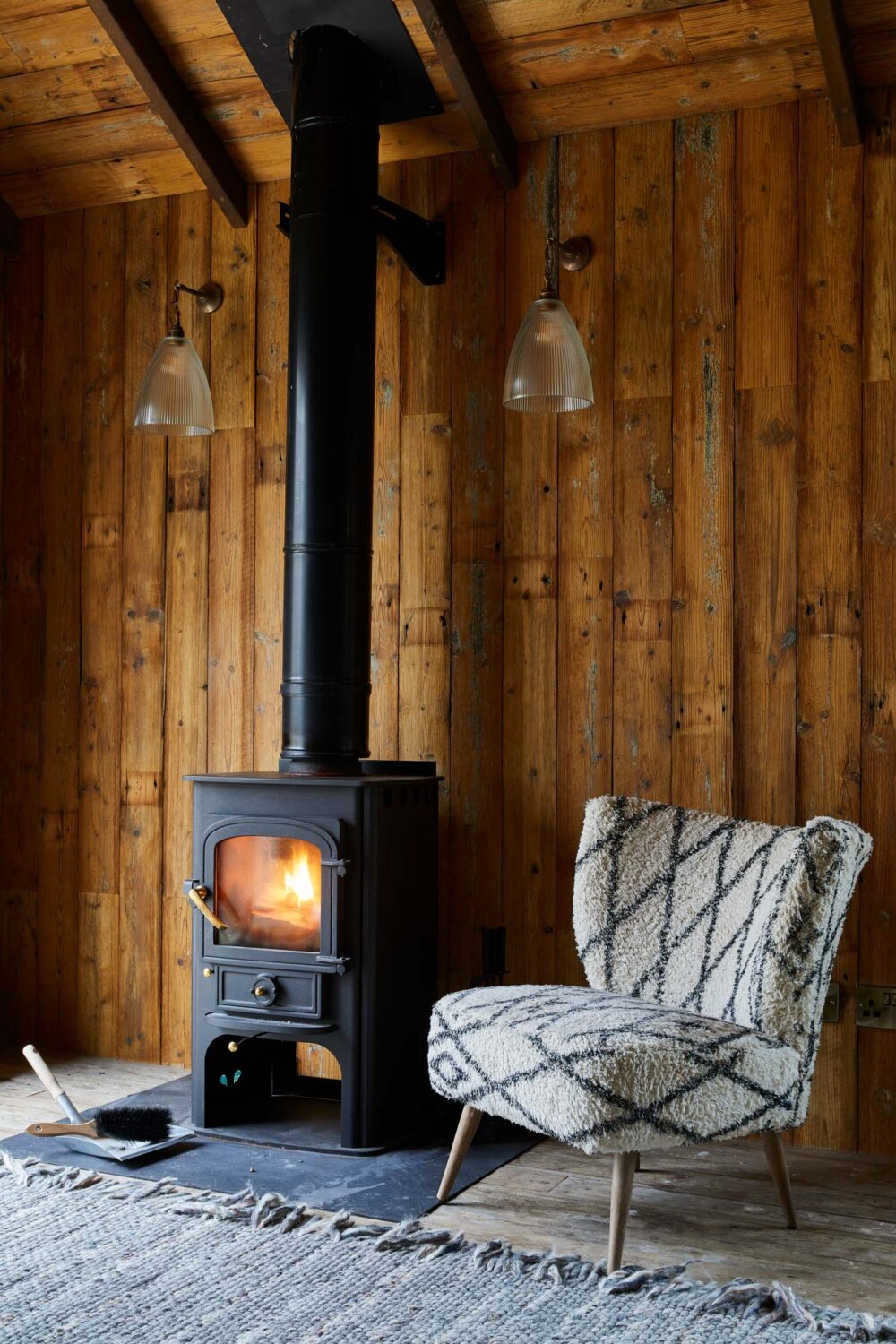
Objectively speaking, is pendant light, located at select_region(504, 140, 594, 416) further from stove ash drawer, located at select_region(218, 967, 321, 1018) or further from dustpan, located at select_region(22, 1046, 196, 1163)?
dustpan, located at select_region(22, 1046, 196, 1163)

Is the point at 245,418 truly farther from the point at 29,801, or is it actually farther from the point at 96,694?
the point at 29,801

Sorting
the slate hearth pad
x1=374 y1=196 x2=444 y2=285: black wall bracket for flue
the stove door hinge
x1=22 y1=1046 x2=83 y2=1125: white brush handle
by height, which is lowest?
the slate hearth pad

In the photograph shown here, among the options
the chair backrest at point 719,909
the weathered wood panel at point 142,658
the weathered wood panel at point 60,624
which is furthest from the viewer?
the weathered wood panel at point 60,624

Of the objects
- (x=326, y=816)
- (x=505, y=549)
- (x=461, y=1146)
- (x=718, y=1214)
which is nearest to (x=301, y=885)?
(x=326, y=816)

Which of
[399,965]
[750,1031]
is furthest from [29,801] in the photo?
[750,1031]

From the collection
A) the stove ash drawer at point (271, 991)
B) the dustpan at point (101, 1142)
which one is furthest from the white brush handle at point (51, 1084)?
the stove ash drawer at point (271, 991)

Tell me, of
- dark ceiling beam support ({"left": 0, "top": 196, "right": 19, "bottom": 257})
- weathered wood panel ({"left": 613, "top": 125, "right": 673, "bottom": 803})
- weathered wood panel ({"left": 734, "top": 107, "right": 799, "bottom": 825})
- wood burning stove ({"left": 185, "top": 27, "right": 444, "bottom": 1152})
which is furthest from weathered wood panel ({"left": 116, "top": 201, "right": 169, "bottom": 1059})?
weathered wood panel ({"left": 734, "top": 107, "right": 799, "bottom": 825})

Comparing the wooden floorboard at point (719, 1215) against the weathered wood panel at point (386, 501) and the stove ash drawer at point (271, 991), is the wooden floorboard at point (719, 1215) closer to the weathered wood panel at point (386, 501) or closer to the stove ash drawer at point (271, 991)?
the stove ash drawer at point (271, 991)

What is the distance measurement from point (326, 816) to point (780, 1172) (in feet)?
3.71

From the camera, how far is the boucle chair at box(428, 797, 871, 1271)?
2199mm

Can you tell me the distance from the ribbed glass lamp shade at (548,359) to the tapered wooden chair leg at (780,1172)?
1584 millimetres

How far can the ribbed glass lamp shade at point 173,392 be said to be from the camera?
333 centimetres

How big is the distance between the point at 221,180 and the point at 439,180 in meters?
0.60

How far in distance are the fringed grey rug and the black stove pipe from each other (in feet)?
3.37
